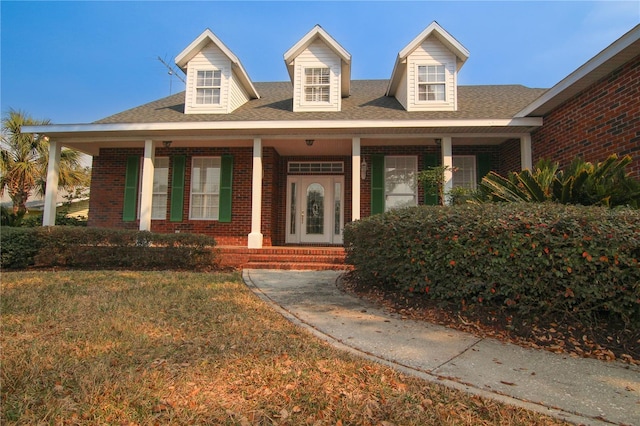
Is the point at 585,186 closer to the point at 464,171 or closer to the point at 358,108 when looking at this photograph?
→ the point at 464,171

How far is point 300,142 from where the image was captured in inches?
381

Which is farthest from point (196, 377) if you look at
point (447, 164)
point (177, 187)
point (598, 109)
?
point (177, 187)

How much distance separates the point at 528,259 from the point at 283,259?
5.46 meters

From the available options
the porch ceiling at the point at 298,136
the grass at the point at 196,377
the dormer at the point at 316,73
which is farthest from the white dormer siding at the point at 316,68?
the grass at the point at 196,377

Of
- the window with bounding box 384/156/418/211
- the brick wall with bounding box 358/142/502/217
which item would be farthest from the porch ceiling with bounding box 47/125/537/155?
the window with bounding box 384/156/418/211

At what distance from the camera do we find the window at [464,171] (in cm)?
1001

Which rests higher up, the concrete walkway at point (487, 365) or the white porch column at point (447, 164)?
the white porch column at point (447, 164)

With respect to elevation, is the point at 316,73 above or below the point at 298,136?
above

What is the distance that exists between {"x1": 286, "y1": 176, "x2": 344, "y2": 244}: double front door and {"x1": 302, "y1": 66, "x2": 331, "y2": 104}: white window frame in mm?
2354

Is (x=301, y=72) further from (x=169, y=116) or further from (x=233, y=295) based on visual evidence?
(x=233, y=295)

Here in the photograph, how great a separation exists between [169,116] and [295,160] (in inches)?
149

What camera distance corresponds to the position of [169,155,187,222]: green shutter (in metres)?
10.2

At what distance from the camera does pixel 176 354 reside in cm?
280

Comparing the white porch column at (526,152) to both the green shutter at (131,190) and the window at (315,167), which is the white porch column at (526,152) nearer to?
the window at (315,167)
